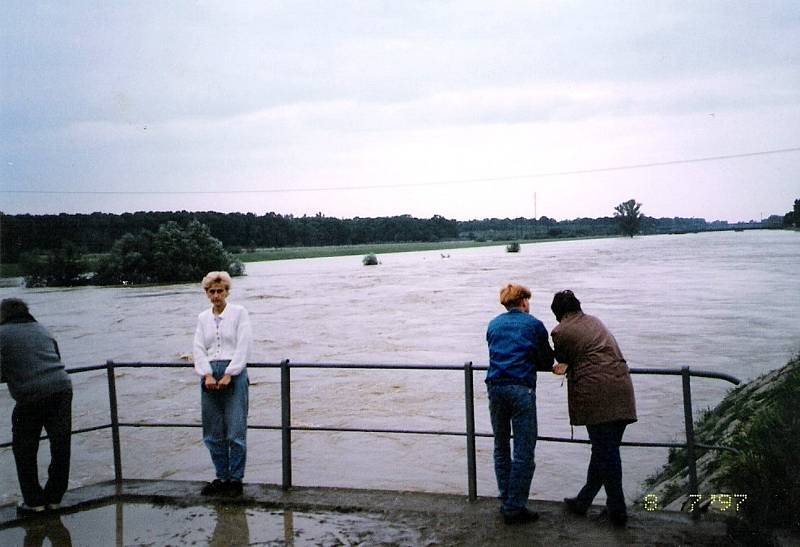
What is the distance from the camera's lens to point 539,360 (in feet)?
16.2

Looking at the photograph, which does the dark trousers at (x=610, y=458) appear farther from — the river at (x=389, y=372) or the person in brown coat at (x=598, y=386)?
the river at (x=389, y=372)

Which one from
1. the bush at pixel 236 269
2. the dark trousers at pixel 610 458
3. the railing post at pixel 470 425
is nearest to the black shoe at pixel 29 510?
the railing post at pixel 470 425

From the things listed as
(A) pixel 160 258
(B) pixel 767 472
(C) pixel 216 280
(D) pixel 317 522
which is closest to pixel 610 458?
(B) pixel 767 472

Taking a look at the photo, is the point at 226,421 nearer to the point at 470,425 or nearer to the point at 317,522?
the point at 317,522

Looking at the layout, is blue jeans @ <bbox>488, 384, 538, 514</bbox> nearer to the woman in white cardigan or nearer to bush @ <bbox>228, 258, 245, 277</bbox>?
the woman in white cardigan

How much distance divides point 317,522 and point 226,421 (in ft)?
3.54

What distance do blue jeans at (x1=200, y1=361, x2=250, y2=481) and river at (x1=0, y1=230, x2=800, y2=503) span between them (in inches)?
246

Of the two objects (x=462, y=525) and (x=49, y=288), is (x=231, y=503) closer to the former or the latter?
(x=462, y=525)

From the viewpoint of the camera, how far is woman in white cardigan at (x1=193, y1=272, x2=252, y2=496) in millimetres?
5570

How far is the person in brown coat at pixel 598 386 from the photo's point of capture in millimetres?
4797

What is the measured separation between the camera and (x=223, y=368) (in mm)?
5613

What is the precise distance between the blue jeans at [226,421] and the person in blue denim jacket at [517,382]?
1.92 metres

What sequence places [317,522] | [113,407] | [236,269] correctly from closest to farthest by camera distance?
[317,522], [113,407], [236,269]

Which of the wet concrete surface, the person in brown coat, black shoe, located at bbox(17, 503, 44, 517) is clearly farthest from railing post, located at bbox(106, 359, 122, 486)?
the person in brown coat
